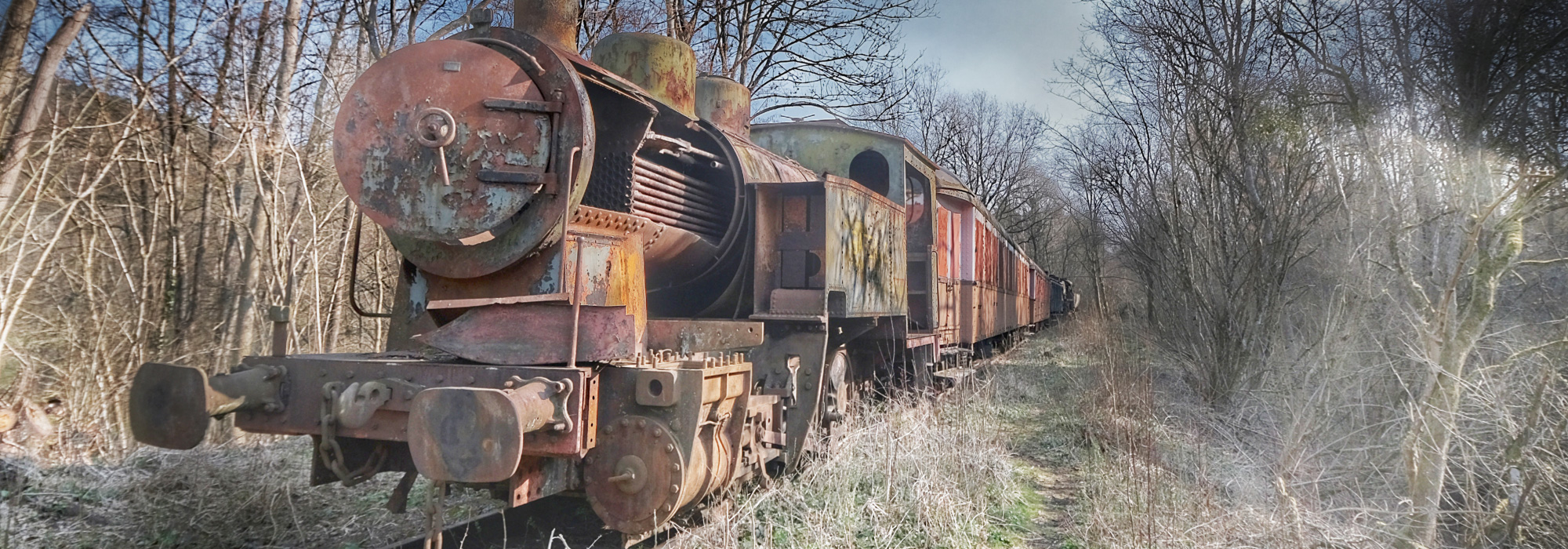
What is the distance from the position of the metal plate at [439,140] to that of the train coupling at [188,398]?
2.75ft

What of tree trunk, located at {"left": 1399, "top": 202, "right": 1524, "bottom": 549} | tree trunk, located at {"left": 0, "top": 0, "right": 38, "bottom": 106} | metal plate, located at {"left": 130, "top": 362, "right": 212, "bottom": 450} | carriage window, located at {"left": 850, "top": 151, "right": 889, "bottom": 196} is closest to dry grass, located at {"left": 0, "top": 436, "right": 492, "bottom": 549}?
metal plate, located at {"left": 130, "top": 362, "right": 212, "bottom": 450}

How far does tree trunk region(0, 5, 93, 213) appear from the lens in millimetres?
5375

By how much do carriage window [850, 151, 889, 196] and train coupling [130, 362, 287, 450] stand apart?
4.94 meters

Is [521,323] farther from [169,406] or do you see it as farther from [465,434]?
[169,406]

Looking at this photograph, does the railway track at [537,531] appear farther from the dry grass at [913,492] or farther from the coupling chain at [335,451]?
the dry grass at [913,492]

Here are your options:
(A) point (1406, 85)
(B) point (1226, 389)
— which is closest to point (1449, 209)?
(A) point (1406, 85)

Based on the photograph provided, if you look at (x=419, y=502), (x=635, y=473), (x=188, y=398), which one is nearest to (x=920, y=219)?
(x=419, y=502)

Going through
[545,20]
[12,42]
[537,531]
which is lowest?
[537,531]

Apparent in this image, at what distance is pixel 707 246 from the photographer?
519cm

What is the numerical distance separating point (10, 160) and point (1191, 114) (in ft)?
33.5

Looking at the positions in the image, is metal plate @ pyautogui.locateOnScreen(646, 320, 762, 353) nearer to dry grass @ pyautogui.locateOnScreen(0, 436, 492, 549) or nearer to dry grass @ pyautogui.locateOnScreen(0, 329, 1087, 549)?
dry grass @ pyautogui.locateOnScreen(0, 329, 1087, 549)

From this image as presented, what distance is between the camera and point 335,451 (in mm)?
3566

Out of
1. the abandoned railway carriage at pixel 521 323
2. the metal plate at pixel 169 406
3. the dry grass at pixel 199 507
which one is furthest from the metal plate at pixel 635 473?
the dry grass at pixel 199 507

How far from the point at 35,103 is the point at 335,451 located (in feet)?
12.7
